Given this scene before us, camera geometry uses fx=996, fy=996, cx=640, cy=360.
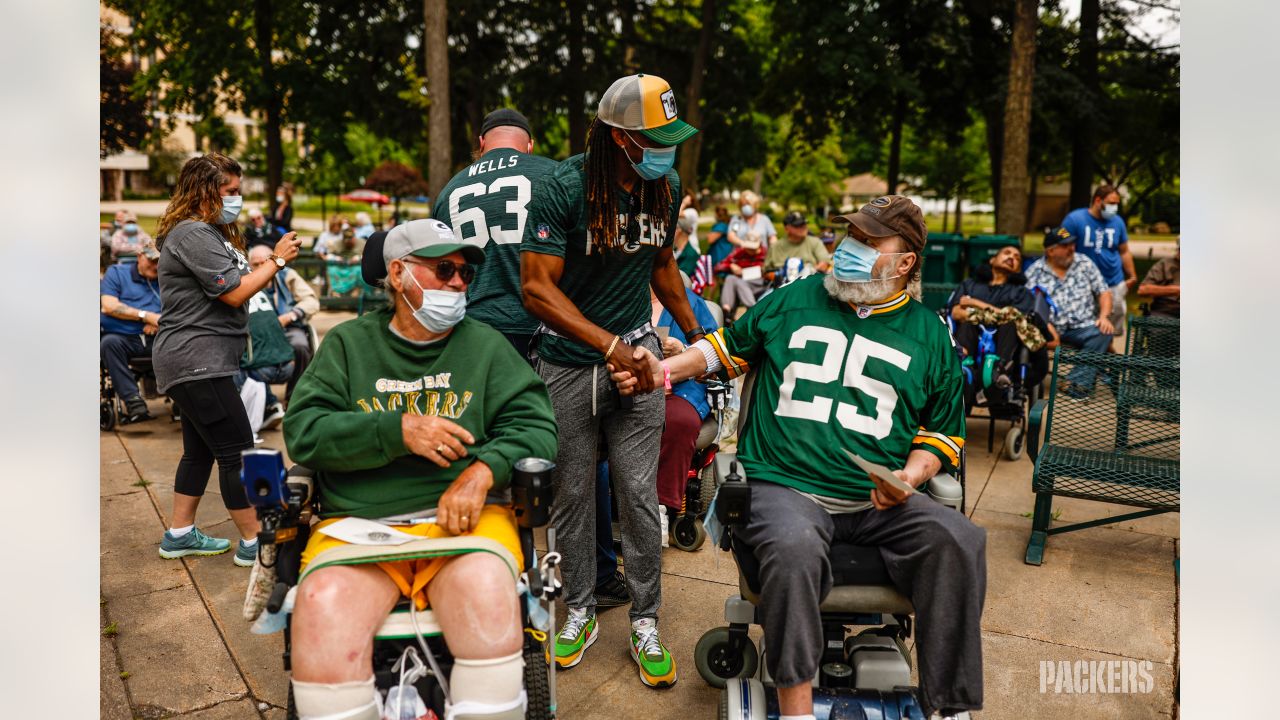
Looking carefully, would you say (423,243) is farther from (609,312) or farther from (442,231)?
(609,312)

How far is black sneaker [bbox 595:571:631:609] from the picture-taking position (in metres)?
4.43

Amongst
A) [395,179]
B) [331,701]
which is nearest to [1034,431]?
[331,701]

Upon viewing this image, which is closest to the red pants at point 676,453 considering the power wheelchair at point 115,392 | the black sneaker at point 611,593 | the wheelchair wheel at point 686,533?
the wheelchair wheel at point 686,533

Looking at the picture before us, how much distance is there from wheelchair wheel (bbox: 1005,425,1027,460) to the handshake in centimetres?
442

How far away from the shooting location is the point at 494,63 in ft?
74.9

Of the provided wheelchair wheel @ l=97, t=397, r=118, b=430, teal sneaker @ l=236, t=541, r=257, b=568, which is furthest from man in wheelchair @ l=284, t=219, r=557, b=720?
wheelchair wheel @ l=97, t=397, r=118, b=430

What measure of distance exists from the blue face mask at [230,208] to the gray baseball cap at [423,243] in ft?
5.96

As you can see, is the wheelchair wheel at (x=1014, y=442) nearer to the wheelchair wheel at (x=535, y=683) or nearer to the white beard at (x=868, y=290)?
the white beard at (x=868, y=290)

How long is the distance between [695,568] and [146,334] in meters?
5.27

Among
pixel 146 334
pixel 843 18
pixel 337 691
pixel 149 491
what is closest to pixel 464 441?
pixel 337 691

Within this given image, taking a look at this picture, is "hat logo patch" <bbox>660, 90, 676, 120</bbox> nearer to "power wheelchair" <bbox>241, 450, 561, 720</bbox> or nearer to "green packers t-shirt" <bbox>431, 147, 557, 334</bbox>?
"green packers t-shirt" <bbox>431, 147, 557, 334</bbox>

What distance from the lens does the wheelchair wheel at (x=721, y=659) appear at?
11.6ft

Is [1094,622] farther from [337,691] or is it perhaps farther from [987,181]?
[987,181]

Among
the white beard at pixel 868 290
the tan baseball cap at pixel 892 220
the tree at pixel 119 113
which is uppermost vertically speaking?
the tree at pixel 119 113
